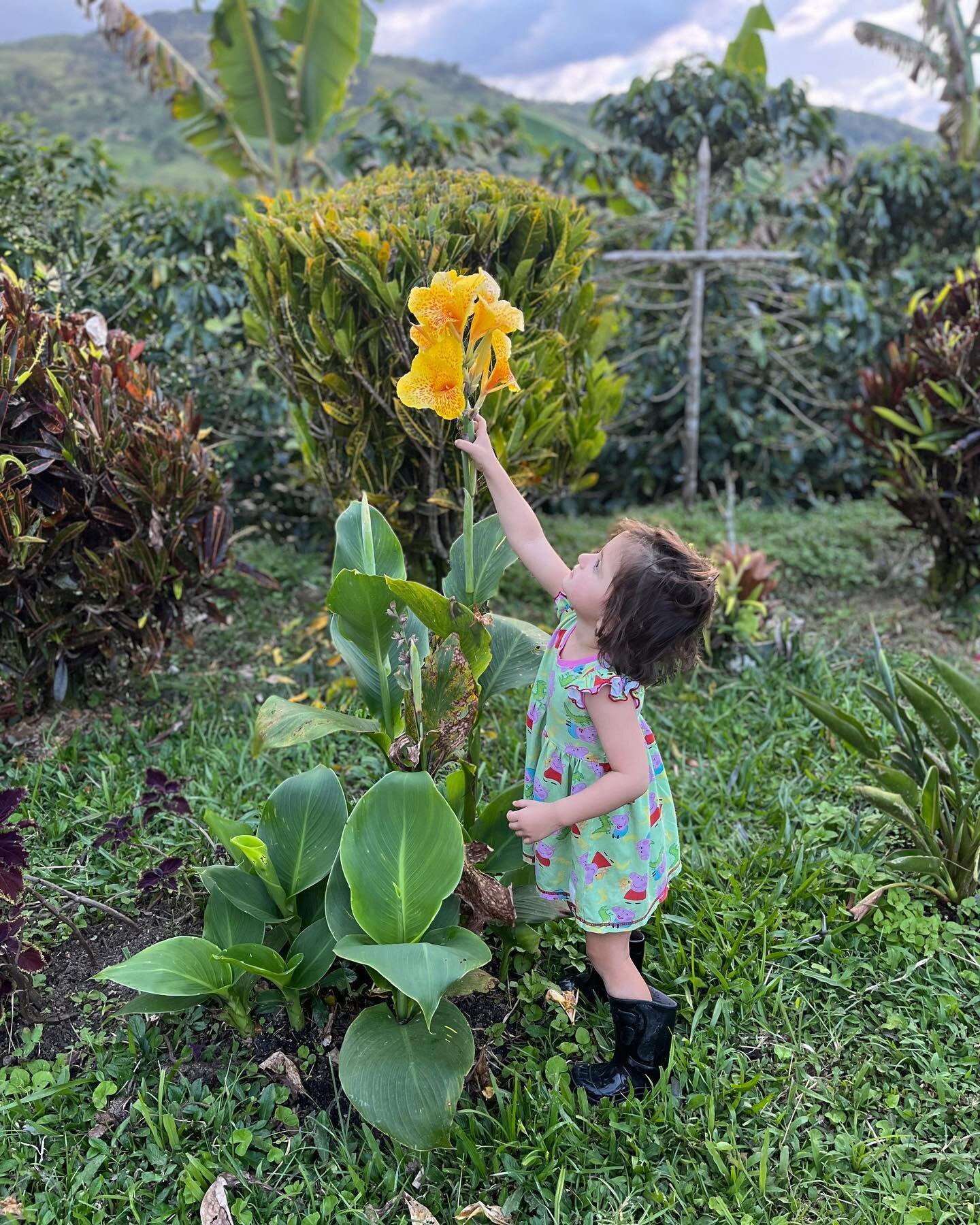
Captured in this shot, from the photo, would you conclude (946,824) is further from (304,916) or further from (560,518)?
(560,518)

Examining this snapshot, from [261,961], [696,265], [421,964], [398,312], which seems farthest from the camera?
[696,265]

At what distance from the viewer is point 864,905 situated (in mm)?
2227

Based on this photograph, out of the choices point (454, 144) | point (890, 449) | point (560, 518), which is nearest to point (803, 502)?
point (560, 518)

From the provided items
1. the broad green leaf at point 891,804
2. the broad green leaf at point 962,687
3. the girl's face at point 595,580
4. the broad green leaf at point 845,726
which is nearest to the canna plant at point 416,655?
the girl's face at point 595,580

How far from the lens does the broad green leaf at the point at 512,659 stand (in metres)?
2.10

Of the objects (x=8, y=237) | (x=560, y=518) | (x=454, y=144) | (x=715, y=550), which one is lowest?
(x=560, y=518)

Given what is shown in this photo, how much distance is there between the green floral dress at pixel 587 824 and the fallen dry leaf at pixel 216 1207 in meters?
0.82

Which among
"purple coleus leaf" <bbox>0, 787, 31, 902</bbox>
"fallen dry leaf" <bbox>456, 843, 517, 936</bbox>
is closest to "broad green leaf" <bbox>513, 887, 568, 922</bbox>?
"fallen dry leaf" <bbox>456, 843, 517, 936</bbox>

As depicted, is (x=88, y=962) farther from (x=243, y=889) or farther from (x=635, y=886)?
(x=635, y=886)

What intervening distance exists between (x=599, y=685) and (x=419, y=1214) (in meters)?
1.01

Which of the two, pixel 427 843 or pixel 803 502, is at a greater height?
pixel 427 843

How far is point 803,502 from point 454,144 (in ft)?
11.9

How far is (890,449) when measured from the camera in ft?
13.0

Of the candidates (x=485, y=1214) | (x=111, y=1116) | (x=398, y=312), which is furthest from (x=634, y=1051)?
(x=398, y=312)
